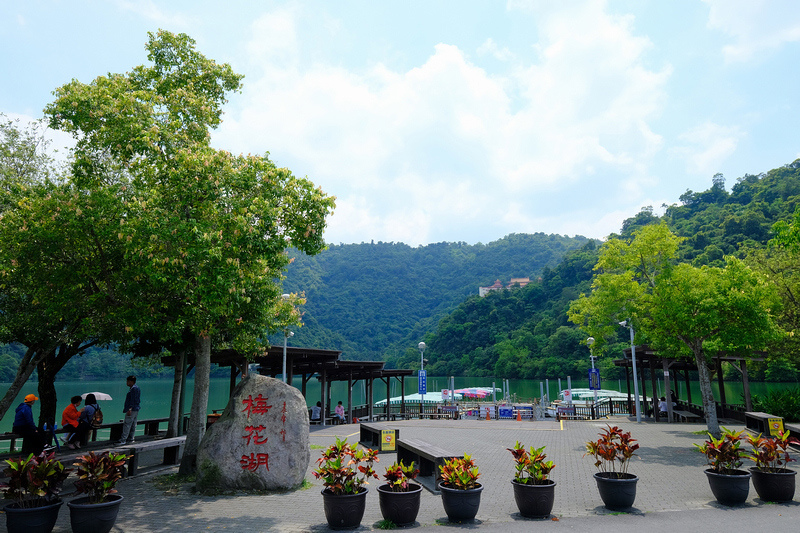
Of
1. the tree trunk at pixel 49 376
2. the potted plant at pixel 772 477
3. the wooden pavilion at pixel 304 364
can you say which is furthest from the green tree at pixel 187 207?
the potted plant at pixel 772 477

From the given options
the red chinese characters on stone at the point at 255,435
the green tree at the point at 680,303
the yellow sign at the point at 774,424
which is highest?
the green tree at the point at 680,303

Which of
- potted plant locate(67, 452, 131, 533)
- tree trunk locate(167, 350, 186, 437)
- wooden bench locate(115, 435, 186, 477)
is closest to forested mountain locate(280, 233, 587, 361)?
tree trunk locate(167, 350, 186, 437)

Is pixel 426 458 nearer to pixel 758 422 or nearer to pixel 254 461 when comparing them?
pixel 254 461

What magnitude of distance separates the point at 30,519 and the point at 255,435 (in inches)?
135

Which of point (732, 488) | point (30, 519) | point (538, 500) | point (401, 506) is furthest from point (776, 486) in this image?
point (30, 519)

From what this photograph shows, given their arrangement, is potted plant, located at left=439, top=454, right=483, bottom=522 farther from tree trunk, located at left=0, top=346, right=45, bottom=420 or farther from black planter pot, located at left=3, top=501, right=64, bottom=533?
tree trunk, located at left=0, top=346, right=45, bottom=420

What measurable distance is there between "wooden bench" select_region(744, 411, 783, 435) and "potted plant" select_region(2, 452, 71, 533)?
626 inches

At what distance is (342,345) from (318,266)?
40.5 metres

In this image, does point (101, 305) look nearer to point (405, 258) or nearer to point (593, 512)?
point (593, 512)

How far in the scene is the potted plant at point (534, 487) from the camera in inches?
266

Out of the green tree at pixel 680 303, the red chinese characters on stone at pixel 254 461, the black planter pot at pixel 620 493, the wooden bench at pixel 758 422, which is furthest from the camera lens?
the green tree at pixel 680 303

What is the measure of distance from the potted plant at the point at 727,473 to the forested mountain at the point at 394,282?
9046 cm

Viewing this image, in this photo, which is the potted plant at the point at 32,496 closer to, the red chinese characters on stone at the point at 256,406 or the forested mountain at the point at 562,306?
the red chinese characters on stone at the point at 256,406

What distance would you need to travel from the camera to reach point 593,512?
7055mm
